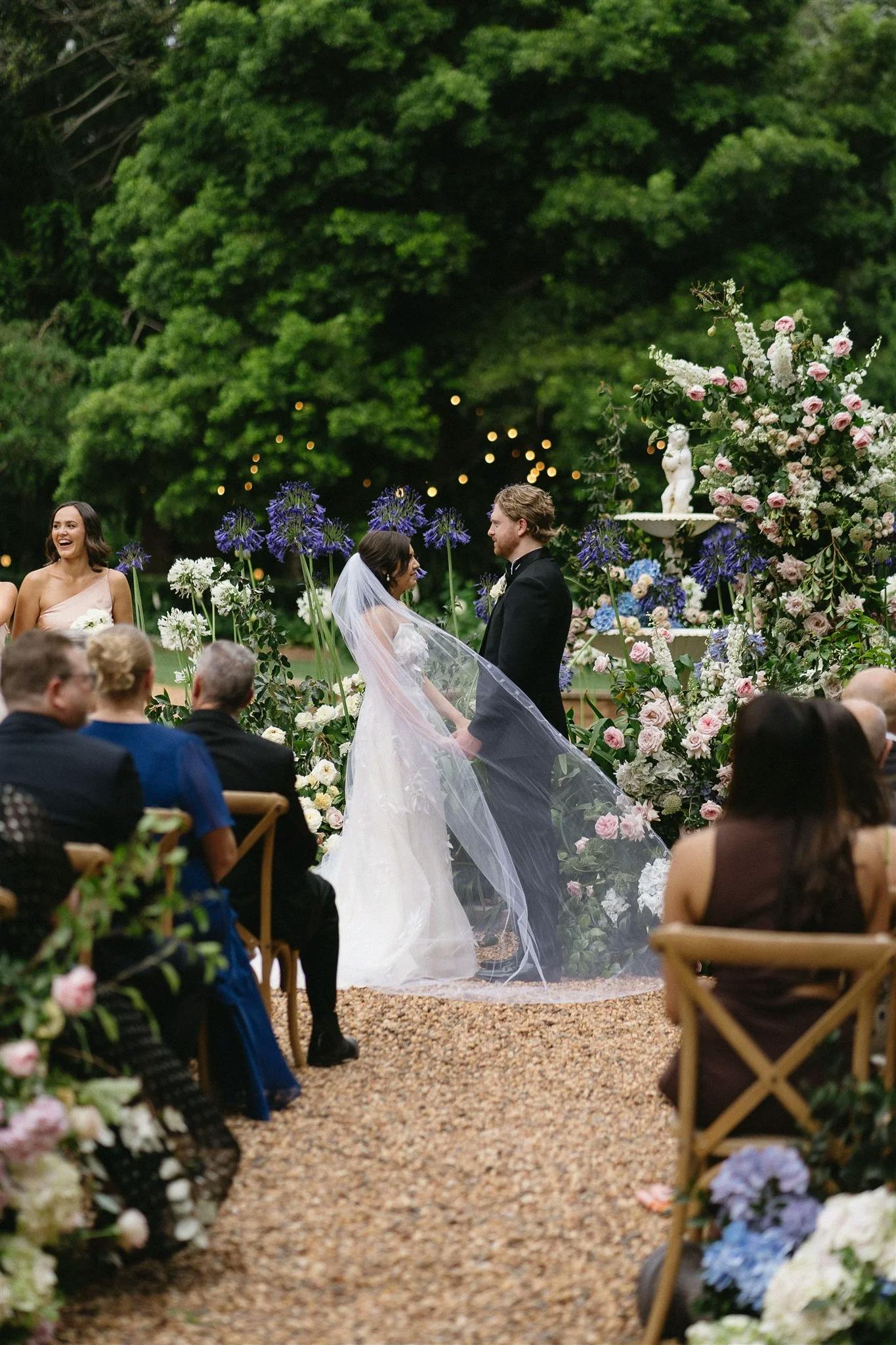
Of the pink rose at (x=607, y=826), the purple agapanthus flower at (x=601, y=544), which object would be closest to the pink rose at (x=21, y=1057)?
the pink rose at (x=607, y=826)

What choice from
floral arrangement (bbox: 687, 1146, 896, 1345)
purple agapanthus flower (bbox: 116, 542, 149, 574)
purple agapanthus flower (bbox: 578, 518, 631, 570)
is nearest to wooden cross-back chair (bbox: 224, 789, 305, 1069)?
floral arrangement (bbox: 687, 1146, 896, 1345)

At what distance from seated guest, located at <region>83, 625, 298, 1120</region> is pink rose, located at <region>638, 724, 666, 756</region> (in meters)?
2.17

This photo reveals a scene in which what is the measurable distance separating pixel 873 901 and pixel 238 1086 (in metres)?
1.87

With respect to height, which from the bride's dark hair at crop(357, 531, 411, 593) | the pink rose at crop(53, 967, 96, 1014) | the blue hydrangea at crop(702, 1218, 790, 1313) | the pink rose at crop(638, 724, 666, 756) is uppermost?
the bride's dark hair at crop(357, 531, 411, 593)

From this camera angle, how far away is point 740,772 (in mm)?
3098

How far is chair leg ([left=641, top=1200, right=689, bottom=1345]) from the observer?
113 inches

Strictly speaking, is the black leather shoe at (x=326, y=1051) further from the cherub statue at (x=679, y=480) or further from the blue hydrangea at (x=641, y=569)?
the cherub statue at (x=679, y=480)

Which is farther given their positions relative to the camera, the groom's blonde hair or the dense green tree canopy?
the dense green tree canopy

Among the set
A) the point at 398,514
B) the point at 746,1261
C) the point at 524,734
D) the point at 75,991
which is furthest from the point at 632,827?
the point at 75,991

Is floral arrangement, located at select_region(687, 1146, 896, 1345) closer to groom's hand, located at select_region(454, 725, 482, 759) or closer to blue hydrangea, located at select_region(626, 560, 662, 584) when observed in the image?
groom's hand, located at select_region(454, 725, 482, 759)

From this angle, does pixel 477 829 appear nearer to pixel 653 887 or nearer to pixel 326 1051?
pixel 653 887

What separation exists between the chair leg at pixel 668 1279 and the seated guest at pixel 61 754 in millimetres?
1351

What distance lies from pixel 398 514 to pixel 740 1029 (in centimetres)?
428

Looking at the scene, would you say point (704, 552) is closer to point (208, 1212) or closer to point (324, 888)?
point (324, 888)
